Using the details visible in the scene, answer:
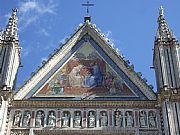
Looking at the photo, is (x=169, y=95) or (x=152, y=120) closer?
(x=152, y=120)

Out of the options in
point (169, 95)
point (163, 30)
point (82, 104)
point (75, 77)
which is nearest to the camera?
point (169, 95)

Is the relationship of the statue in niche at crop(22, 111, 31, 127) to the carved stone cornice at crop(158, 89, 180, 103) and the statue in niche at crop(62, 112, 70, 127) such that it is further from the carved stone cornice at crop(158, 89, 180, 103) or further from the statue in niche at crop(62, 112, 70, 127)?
the carved stone cornice at crop(158, 89, 180, 103)

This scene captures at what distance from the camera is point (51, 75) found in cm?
1753

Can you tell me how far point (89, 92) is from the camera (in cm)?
1694

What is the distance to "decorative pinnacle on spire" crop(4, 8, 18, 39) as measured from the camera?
18.2 metres

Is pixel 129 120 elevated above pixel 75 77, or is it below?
below

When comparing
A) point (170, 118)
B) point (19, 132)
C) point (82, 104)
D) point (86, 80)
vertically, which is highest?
point (86, 80)

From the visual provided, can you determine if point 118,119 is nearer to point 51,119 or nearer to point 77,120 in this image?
point 77,120

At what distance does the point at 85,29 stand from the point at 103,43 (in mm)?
937

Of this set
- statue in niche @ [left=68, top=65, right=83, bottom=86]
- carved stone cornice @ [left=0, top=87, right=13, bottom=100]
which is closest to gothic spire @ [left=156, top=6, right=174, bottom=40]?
statue in niche @ [left=68, top=65, right=83, bottom=86]

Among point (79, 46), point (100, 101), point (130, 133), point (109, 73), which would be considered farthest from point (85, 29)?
point (130, 133)

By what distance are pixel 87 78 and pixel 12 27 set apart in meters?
3.20

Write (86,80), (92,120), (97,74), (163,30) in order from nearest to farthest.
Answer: (92,120) < (86,80) < (97,74) < (163,30)

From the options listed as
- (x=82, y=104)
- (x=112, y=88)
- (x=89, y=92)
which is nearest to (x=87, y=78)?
(x=89, y=92)
